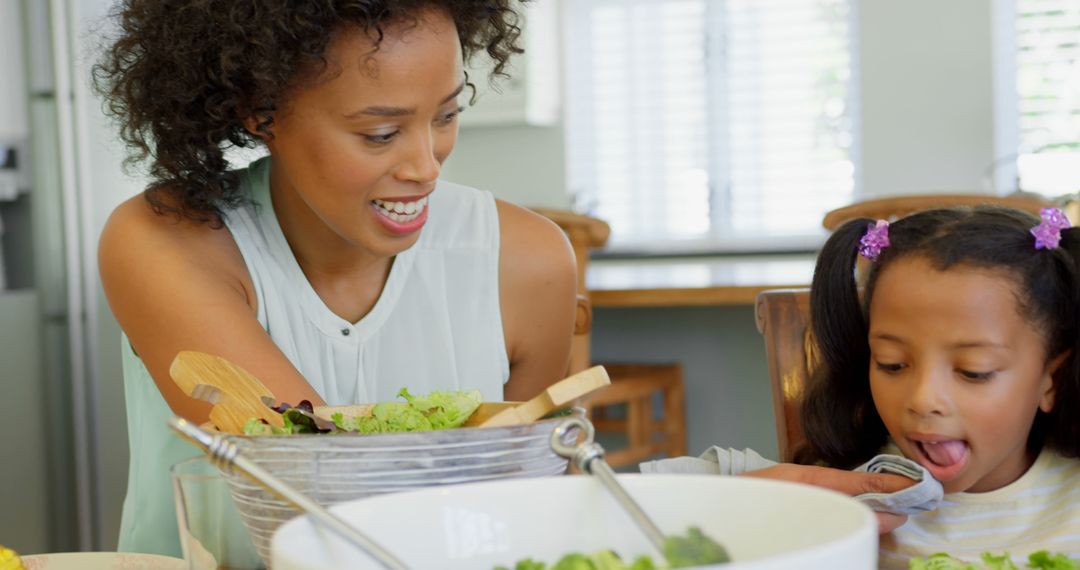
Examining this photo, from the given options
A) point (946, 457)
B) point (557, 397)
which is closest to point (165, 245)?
point (557, 397)

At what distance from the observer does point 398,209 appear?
1.09 meters

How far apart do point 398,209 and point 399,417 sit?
399 millimetres

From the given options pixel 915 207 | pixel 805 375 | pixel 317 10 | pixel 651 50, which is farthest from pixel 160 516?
pixel 651 50

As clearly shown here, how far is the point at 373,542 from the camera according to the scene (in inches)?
18.4

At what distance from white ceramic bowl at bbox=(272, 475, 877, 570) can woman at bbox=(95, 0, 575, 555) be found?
0.52 metres

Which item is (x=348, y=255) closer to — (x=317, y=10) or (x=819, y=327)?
(x=317, y=10)

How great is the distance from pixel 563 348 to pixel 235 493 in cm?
78

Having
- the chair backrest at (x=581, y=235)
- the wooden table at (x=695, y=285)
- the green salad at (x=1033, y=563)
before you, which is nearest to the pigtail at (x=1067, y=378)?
the green salad at (x=1033, y=563)

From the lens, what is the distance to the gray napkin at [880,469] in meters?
0.81

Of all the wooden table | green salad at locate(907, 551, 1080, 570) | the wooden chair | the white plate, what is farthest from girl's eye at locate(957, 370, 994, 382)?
the wooden chair

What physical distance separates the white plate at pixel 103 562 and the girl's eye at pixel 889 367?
1.96 ft

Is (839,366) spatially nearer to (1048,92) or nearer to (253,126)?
(253,126)

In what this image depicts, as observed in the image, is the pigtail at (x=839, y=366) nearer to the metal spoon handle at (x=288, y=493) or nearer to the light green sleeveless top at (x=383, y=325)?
the light green sleeveless top at (x=383, y=325)

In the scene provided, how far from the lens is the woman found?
1063 millimetres
